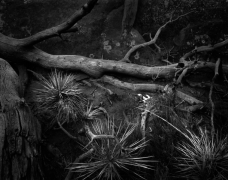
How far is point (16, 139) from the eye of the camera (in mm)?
2441

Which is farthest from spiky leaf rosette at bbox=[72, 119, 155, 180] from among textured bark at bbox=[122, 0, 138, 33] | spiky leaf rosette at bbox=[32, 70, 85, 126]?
textured bark at bbox=[122, 0, 138, 33]

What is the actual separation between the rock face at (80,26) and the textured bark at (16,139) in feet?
9.08

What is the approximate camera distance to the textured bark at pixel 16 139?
2.25 m

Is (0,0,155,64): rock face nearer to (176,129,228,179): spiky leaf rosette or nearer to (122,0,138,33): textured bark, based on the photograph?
(122,0,138,33): textured bark

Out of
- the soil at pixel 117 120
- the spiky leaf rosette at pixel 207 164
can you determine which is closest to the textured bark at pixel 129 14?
the soil at pixel 117 120

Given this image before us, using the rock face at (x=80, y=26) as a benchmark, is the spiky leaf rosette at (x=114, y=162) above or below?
below

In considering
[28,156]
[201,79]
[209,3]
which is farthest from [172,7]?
[28,156]

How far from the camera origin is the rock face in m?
5.59

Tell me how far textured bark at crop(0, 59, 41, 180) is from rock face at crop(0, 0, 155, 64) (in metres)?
2.77

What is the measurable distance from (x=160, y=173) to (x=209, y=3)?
17.0 feet

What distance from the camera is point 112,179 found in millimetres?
2549

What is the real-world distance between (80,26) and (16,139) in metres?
4.22

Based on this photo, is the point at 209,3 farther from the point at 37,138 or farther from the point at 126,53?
the point at 37,138

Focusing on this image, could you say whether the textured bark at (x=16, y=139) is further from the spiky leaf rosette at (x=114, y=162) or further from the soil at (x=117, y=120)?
the spiky leaf rosette at (x=114, y=162)
